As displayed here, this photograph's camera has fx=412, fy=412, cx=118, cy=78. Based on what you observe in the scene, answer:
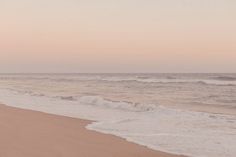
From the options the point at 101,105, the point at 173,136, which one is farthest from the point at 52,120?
the point at 101,105

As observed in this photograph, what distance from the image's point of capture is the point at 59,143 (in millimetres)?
7137

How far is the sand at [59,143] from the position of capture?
642cm

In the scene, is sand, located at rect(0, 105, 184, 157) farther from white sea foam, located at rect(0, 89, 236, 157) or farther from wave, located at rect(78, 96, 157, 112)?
wave, located at rect(78, 96, 157, 112)

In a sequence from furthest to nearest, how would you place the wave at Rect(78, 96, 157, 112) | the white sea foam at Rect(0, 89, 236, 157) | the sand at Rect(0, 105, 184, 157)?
the wave at Rect(78, 96, 157, 112) < the white sea foam at Rect(0, 89, 236, 157) < the sand at Rect(0, 105, 184, 157)

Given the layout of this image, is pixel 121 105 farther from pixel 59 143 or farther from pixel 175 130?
pixel 59 143

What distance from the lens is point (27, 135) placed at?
7.85 metres

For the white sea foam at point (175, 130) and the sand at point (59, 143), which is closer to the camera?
the sand at point (59, 143)

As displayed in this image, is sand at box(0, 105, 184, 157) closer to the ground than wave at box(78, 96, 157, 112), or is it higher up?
closer to the ground

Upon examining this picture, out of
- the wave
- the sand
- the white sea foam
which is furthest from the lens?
the wave

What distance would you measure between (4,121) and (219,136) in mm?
4990

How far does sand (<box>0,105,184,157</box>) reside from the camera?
642 centimetres

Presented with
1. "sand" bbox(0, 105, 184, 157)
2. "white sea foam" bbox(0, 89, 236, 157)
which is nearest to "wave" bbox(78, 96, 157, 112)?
"white sea foam" bbox(0, 89, 236, 157)

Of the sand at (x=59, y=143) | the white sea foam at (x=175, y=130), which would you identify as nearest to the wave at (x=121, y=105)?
the white sea foam at (x=175, y=130)

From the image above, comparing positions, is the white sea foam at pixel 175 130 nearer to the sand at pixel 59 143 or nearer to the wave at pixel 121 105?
the wave at pixel 121 105
